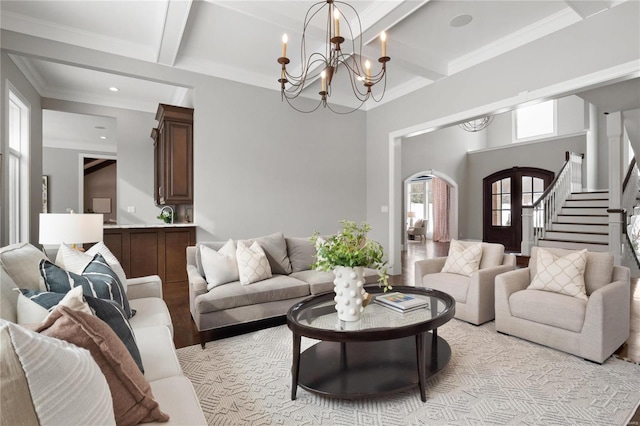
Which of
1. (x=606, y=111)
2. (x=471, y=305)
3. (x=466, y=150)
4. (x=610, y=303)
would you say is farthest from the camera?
(x=466, y=150)

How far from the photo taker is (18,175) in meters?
4.22

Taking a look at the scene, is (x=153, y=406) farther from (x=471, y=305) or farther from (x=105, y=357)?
(x=471, y=305)

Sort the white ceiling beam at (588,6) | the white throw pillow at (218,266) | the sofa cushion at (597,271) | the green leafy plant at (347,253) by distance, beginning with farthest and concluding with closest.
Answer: the white throw pillow at (218,266), the white ceiling beam at (588,6), the sofa cushion at (597,271), the green leafy plant at (347,253)

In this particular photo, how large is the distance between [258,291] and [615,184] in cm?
629

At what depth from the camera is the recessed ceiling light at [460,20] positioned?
11.6 ft

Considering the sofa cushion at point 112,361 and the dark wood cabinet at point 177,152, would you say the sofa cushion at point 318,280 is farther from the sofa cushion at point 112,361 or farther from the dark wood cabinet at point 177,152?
the sofa cushion at point 112,361

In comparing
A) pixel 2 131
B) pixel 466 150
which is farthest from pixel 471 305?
pixel 466 150

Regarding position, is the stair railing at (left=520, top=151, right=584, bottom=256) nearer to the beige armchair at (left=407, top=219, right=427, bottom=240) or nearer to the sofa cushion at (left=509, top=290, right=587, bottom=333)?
the beige armchair at (left=407, top=219, right=427, bottom=240)

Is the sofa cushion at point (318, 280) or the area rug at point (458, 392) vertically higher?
the sofa cushion at point (318, 280)

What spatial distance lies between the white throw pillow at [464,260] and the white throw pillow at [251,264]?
197cm

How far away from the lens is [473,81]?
4.37m

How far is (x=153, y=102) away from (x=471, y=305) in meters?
5.81

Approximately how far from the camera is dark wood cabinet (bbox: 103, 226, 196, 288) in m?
4.26

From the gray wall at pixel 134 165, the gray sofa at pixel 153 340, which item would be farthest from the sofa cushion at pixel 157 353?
the gray wall at pixel 134 165
